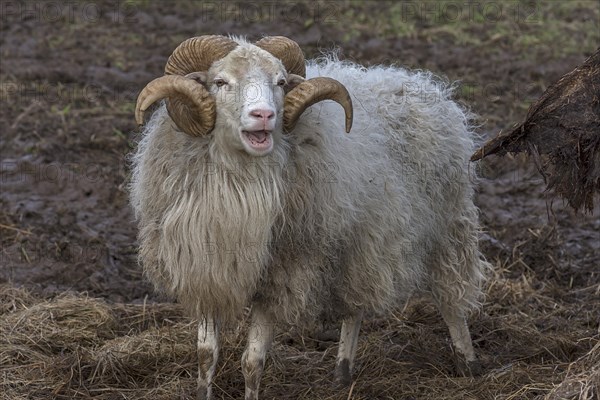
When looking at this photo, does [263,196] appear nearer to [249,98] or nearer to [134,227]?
[249,98]

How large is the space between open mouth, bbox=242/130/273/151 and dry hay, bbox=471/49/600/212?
1.22 meters

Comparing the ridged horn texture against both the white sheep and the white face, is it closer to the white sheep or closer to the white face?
the white sheep

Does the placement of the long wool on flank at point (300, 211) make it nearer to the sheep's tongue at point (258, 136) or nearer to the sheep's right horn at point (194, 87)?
the sheep's right horn at point (194, 87)

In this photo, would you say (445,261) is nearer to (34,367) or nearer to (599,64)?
(599,64)

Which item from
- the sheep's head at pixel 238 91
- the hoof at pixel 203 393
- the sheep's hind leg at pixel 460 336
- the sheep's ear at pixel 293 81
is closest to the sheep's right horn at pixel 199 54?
the sheep's head at pixel 238 91

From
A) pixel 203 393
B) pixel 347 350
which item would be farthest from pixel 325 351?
pixel 203 393

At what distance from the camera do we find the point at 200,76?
5.27 meters

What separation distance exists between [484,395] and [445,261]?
3.60ft

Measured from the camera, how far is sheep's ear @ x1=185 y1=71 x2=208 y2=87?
525 cm

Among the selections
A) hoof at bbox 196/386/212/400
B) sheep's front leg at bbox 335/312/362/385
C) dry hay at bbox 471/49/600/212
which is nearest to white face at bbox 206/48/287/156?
dry hay at bbox 471/49/600/212

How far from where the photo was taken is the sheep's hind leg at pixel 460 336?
664 cm

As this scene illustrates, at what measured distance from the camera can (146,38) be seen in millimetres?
13164

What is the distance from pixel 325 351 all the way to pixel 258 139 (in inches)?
85.1

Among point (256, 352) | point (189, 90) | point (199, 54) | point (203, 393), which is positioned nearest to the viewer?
point (189, 90)
